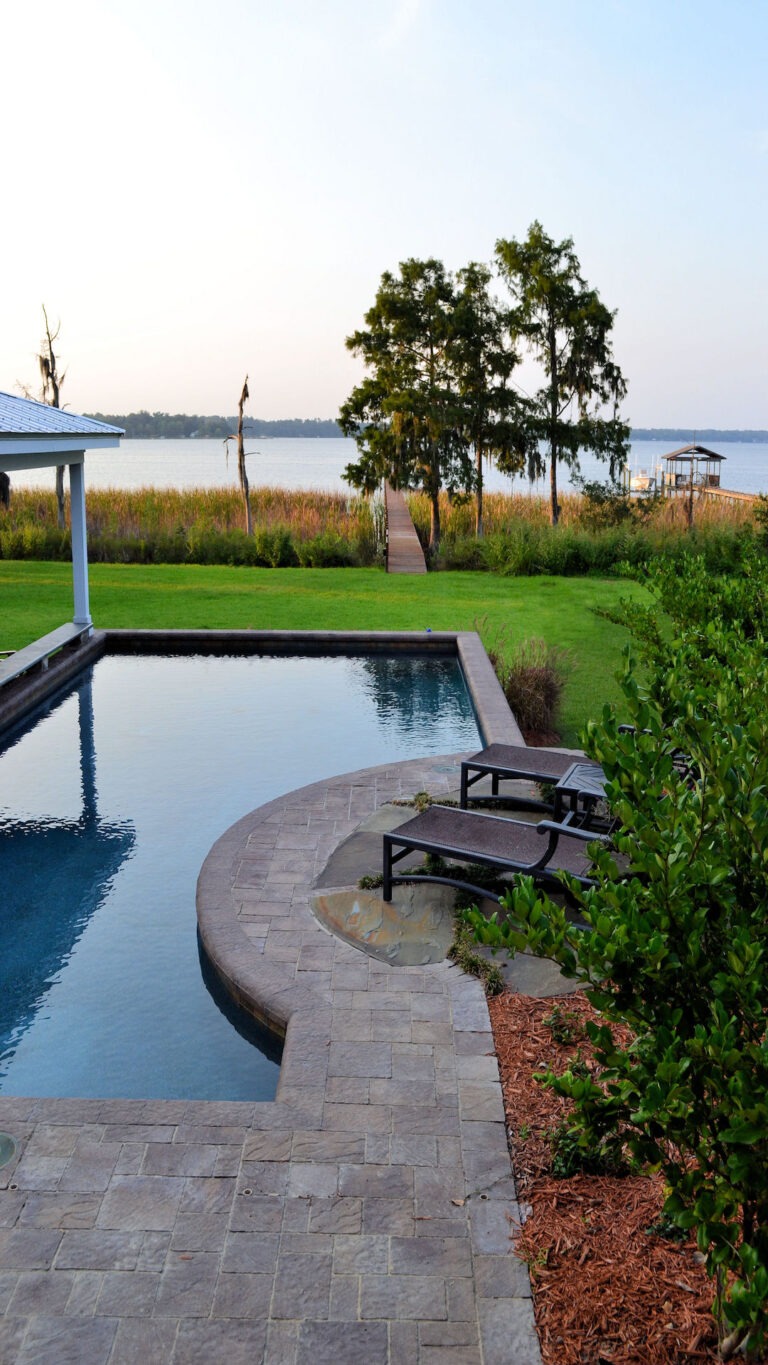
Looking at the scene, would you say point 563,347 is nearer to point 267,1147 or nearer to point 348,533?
point 348,533

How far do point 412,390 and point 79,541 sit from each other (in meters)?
10.6

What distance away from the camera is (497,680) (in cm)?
992

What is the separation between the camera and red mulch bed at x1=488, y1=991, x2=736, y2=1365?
243 centimetres

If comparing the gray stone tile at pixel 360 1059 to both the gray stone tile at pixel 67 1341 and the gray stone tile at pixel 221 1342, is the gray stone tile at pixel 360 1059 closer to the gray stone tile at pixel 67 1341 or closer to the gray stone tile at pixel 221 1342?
the gray stone tile at pixel 221 1342

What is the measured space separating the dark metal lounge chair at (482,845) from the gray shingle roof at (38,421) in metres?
4.05

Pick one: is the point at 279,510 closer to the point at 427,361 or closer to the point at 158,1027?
the point at 427,361

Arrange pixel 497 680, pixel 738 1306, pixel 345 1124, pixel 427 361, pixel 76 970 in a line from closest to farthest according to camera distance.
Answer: pixel 738 1306
pixel 345 1124
pixel 76 970
pixel 497 680
pixel 427 361

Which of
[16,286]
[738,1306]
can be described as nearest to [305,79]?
[16,286]

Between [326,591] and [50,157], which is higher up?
[50,157]

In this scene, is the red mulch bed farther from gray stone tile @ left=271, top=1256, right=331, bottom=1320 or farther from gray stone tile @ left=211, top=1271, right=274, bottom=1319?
gray stone tile @ left=211, top=1271, right=274, bottom=1319

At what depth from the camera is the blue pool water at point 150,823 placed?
4.22 metres

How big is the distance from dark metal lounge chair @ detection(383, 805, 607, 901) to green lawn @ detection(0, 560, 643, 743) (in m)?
4.94

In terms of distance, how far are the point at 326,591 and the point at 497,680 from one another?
21.7 ft

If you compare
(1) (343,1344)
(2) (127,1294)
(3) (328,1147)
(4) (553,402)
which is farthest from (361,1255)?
(4) (553,402)
